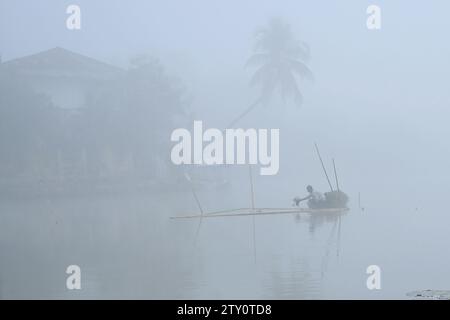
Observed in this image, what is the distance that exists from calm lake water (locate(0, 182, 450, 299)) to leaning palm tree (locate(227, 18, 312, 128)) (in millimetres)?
698

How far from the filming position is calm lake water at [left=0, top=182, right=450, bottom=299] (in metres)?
6.03

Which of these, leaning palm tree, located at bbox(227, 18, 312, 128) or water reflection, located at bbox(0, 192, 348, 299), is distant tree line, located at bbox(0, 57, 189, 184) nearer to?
water reflection, located at bbox(0, 192, 348, 299)

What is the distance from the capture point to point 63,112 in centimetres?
633

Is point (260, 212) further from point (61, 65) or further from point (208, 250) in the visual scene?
point (61, 65)

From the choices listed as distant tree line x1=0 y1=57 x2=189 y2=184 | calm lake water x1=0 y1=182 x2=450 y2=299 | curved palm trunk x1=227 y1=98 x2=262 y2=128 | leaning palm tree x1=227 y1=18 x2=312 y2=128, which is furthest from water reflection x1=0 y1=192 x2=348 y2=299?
leaning palm tree x1=227 y1=18 x2=312 y2=128

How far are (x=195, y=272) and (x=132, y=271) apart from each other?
39cm

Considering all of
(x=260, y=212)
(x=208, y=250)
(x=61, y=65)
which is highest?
(x=61, y=65)

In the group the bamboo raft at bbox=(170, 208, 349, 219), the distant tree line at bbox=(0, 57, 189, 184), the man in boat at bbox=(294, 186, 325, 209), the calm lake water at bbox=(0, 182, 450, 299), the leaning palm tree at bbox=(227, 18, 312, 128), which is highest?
the leaning palm tree at bbox=(227, 18, 312, 128)

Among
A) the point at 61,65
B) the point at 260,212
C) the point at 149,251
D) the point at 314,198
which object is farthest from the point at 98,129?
the point at 314,198

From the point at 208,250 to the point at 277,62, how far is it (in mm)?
1295

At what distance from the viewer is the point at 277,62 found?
6.37 m

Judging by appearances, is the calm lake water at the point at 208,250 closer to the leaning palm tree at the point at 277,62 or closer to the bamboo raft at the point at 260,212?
the bamboo raft at the point at 260,212
